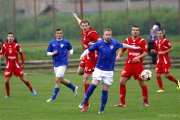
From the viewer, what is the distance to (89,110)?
1750cm

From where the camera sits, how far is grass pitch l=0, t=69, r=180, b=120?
1609 cm

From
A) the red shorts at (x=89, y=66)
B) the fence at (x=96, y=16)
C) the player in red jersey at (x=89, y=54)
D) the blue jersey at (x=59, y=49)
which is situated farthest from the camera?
the fence at (x=96, y=16)

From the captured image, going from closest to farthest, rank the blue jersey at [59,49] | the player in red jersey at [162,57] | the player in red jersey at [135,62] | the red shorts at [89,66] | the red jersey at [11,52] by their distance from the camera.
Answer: the player in red jersey at [135,62] → the red shorts at [89,66] → the blue jersey at [59,49] → the red jersey at [11,52] → the player in red jersey at [162,57]

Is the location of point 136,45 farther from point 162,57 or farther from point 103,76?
point 162,57

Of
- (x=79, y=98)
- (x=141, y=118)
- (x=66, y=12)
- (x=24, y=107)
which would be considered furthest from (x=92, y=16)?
(x=141, y=118)

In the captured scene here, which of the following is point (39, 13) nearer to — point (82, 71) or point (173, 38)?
point (173, 38)

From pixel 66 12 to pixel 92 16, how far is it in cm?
257

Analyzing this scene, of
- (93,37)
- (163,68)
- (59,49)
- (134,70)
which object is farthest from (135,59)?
(163,68)

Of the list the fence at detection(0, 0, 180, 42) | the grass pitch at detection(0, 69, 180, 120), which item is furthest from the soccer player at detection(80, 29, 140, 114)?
the fence at detection(0, 0, 180, 42)

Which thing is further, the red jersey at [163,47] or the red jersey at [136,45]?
the red jersey at [163,47]

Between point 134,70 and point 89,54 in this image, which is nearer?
point 134,70

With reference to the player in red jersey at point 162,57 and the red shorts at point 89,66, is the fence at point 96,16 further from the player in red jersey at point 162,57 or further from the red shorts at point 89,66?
the red shorts at point 89,66

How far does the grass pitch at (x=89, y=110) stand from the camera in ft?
52.8

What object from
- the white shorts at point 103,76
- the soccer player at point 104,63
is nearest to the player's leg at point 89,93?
the soccer player at point 104,63
